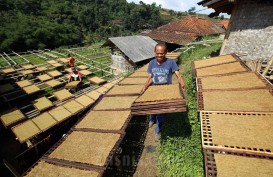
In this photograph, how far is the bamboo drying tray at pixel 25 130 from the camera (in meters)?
7.48

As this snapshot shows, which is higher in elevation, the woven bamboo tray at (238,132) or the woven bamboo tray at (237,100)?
the woven bamboo tray at (237,100)

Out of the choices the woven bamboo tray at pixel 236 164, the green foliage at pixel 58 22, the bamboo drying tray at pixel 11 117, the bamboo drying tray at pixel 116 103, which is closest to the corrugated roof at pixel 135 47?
the bamboo drying tray at pixel 11 117

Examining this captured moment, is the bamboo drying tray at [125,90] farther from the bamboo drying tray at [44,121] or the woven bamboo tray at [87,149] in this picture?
the bamboo drying tray at [44,121]

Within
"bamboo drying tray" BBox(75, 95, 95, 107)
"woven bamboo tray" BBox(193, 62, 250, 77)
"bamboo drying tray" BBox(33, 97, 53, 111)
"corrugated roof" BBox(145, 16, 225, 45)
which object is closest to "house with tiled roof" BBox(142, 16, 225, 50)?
"corrugated roof" BBox(145, 16, 225, 45)

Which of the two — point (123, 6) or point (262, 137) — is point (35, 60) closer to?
point (262, 137)

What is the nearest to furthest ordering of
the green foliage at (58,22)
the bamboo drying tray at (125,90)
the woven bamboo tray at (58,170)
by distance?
the woven bamboo tray at (58,170)
the bamboo drying tray at (125,90)
the green foliage at (58,22)

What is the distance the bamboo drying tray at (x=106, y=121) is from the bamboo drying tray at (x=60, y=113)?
3745 millimetres

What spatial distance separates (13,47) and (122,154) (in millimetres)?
38209

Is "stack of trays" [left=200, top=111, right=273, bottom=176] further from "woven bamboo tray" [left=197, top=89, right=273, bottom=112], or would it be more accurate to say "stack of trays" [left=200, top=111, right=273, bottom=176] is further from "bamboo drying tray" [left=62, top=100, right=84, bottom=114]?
"bamboo drying tray" [left=62, top=100, right=84, bottom=114]

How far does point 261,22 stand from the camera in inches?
325

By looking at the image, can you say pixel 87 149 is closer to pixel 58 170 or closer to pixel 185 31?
Result: pixel 58 170

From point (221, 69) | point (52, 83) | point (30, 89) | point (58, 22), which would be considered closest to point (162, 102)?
point (221, 69)

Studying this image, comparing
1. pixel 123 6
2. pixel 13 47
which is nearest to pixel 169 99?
pixel 13 47

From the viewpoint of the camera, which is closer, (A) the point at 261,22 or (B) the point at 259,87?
(B) the point at 259,87
